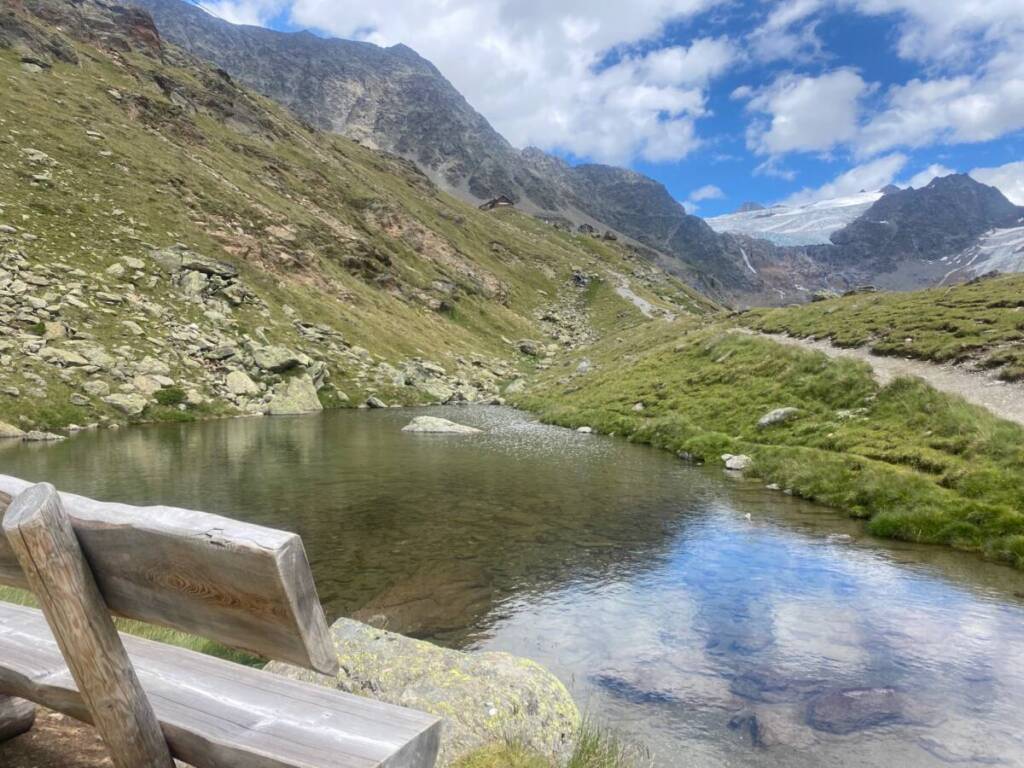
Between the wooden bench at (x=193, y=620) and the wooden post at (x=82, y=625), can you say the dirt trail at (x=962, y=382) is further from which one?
the wooden post at (x=82, y=625)

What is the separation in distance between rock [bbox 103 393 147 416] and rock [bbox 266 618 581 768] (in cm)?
3912

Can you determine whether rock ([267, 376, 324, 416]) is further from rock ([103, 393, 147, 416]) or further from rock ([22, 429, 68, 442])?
rock ([22, 429, 68, 442])

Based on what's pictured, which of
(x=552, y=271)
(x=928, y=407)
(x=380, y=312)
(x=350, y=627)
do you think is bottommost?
(x=350, y=627)

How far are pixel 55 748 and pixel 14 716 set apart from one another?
0.49 metres

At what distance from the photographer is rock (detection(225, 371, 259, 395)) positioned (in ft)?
165

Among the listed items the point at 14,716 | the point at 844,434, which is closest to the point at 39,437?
the point at 14,716

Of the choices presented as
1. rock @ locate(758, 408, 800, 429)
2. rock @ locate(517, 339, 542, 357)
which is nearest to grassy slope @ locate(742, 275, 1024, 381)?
rock @ locate(758, 408, 800, 429)

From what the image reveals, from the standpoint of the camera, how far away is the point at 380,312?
88250 mm

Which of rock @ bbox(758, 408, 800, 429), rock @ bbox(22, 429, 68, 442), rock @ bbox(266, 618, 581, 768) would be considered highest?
rock @ bbox(758, 408, 800, 429)

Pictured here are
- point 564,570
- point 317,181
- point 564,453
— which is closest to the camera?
point 564,570

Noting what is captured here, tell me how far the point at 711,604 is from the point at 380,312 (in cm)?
8015

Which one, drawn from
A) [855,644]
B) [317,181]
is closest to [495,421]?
[855,644]

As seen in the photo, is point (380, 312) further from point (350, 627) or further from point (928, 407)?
point (350, 627)

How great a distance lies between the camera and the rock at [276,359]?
54.9 m
